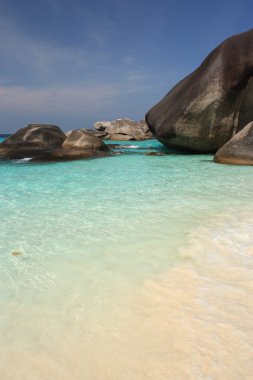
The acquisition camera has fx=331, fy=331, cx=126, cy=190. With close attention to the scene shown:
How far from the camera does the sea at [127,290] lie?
1.43 metres

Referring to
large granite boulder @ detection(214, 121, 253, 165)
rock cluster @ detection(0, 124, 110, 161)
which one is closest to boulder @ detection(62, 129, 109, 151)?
rock cluster @ detection(0, 124, 110, 161)

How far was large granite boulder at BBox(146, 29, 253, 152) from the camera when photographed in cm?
1014

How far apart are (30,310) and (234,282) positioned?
49.7 inches

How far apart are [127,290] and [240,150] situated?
7407 millimetres

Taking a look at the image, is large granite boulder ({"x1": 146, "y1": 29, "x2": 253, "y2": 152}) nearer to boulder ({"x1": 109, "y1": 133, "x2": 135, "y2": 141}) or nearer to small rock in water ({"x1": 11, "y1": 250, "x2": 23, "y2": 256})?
small rock in water ({"x1": 11, "y1": 250, "x2": 23, "y2": 256})

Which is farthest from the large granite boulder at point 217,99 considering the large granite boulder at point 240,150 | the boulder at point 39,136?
the boulder at point 39,136

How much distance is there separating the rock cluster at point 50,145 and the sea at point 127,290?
6938 mm

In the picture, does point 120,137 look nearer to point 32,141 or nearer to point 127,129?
point 127,129

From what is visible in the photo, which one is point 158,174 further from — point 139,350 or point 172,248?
point 139,350

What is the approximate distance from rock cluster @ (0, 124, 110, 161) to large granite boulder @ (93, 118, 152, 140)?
48.7 ft

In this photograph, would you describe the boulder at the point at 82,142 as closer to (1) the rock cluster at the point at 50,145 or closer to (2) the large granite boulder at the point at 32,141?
(1) the rock cluster at the point at 50,145

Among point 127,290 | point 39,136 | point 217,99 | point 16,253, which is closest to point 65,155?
point 39,136

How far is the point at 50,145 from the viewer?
13.8 m

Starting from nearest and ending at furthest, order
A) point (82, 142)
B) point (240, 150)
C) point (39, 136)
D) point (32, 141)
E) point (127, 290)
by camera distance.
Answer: point (127, 290) → point (240, 150) → point (82, 142) → point (32, 141) → point (39, 136)
